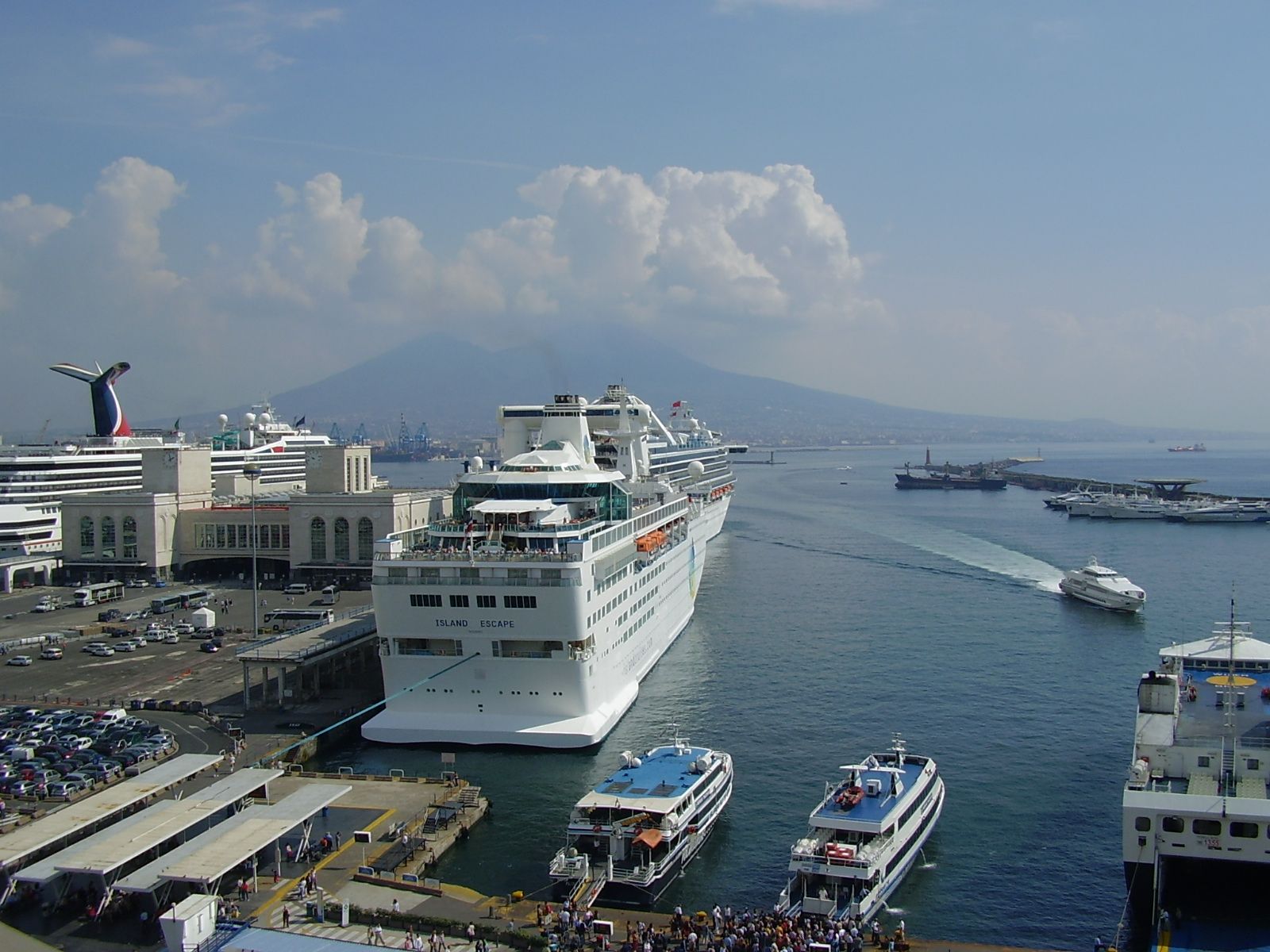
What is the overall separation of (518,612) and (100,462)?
47.4m

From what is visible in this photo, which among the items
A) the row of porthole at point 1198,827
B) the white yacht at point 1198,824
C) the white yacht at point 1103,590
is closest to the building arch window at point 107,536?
the white yacht at point 1103,590

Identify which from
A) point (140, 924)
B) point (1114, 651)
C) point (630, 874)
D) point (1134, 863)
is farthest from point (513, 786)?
point (1114, 651)

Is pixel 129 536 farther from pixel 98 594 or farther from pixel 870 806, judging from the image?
pixel 870 806

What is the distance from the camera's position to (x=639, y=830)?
20.0m

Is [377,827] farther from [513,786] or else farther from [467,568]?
[467,568]

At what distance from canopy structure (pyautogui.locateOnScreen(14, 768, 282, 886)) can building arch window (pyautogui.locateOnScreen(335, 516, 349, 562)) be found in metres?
31.0

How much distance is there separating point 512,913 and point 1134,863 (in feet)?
33.3

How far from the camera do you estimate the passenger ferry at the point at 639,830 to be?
18.9 metres

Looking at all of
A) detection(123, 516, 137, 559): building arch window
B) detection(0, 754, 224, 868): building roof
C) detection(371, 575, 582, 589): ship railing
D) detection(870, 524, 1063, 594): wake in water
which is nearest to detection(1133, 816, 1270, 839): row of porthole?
detection(371, 575, 582, 589): ship railing

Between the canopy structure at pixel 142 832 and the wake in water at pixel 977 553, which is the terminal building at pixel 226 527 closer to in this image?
the wake in water at pixel 977 553

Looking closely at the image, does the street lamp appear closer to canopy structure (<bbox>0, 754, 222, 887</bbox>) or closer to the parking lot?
the parking lot

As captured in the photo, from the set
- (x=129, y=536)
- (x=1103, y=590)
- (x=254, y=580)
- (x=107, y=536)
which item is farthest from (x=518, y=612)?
(x=107, y=536)

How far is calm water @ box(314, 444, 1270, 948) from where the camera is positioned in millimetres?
19812

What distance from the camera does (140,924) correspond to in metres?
17.3
